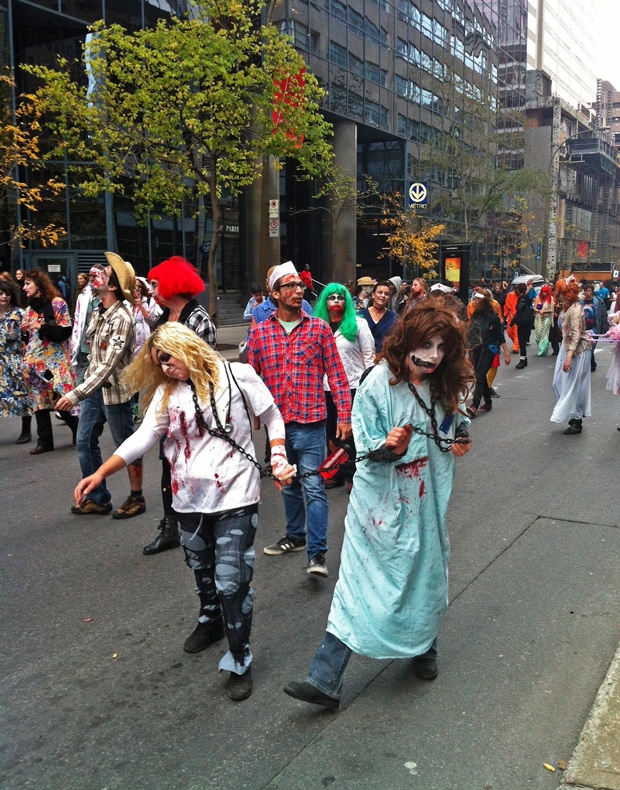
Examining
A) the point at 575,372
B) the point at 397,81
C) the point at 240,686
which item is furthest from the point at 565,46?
the point at 240,686

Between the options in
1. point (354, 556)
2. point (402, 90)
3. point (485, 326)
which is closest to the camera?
point (354, 556)

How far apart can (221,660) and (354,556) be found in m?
0.79

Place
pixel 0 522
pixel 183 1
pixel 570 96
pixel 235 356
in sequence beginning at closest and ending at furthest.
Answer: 1. pixel 0 522
2. pixel 235 356
3. pixel 183 1
4. pixel 570 96

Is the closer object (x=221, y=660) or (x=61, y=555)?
(x=221, y=660)

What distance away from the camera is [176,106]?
16.3 m

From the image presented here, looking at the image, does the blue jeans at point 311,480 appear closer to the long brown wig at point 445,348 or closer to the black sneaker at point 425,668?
the black sneaker at point 425,668

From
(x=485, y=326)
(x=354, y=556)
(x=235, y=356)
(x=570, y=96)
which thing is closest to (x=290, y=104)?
(x=235, y=356)

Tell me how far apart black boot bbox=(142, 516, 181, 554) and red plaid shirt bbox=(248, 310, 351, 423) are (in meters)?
1.17

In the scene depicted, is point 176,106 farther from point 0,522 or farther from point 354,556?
point 354,556

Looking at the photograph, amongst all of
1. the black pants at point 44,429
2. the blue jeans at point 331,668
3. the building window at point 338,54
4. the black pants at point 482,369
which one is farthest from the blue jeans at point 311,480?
the building window at point 338,54

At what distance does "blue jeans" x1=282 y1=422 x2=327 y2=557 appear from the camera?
4723 millimetres

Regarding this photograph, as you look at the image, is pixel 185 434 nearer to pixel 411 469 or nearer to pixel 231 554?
pixel 231 554

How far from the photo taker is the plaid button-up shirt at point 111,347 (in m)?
5.41

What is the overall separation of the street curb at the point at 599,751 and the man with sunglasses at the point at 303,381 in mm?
1897
